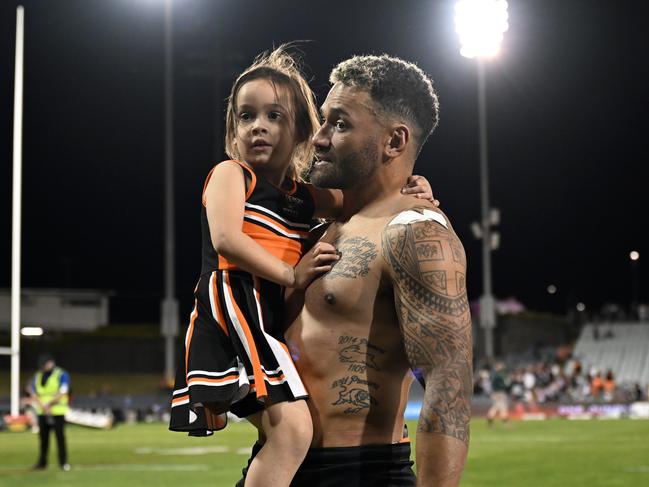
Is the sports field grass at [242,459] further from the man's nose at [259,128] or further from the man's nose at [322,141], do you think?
the man's nose at [322,141]

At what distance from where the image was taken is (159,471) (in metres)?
15.0

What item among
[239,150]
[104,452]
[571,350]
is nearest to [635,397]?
[571,350]

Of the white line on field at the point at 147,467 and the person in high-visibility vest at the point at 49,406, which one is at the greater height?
the person in high-visibility vest at the point at 49,406

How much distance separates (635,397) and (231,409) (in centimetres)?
3295

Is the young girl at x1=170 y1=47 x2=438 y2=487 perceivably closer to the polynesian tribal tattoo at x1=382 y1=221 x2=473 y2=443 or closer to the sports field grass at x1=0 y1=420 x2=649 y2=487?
the polynesian tribal tattoo at x1=382 y1=221 x2=473 y2=443

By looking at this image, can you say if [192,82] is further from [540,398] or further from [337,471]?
[337,471]

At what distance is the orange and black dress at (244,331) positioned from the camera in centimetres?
335

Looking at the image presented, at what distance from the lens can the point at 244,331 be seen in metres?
3.40

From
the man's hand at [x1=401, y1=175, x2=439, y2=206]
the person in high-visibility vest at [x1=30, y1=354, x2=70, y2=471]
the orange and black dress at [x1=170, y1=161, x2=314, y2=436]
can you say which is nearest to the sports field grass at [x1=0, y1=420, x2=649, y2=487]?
the person in high-visibility vest at [x1=30, y1=354, x2=70, y2=471]

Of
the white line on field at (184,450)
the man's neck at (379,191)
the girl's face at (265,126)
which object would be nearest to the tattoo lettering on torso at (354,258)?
the man's neck at (379,191)

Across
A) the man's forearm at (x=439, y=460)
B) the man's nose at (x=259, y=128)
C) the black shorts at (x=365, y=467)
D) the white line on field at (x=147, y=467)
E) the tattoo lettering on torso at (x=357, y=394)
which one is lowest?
the white line on field at (x=147, y=467)

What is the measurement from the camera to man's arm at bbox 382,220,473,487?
2.83 m

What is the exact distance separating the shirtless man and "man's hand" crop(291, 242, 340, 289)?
0.02 m

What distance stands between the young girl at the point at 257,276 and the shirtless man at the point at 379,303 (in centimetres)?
7
